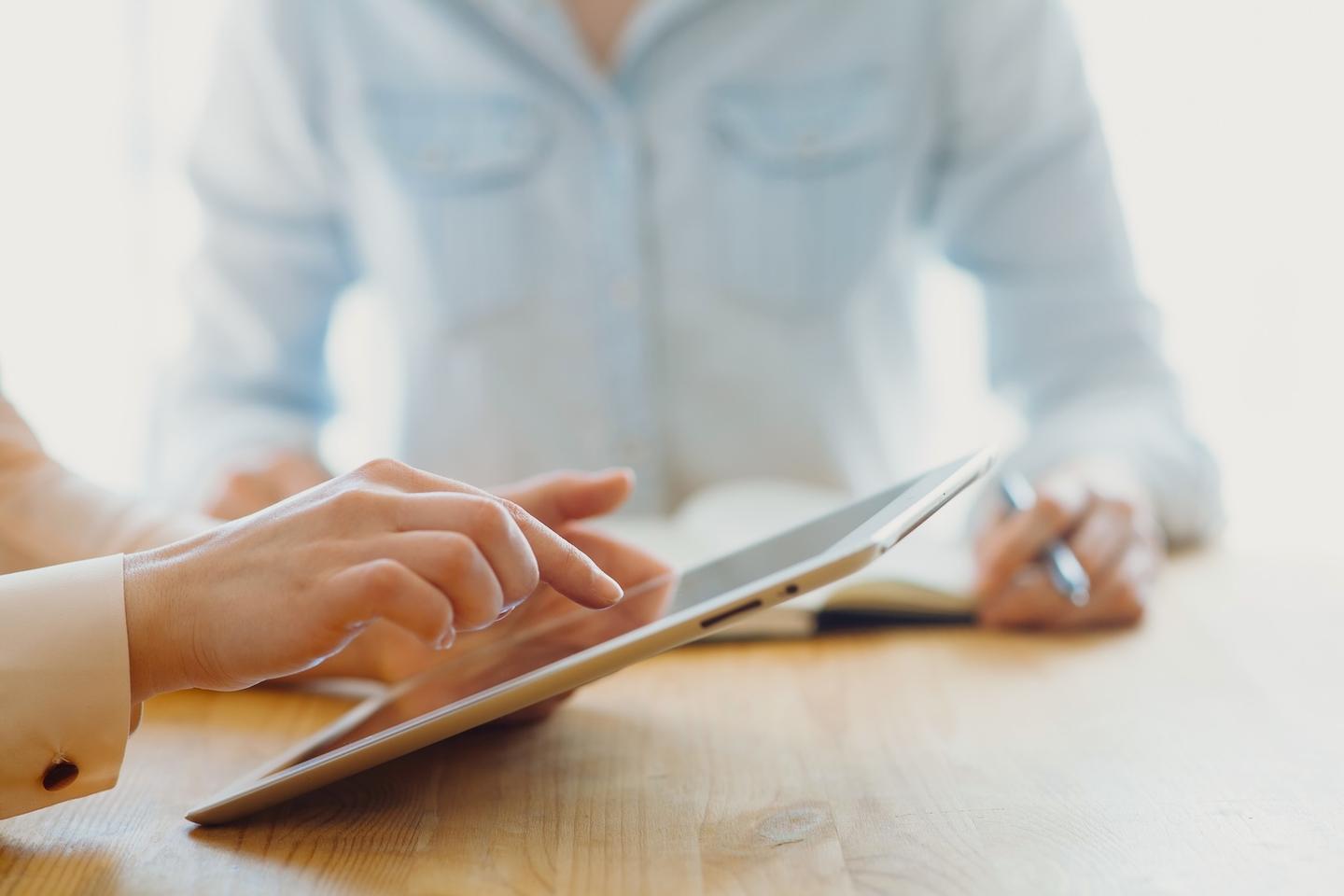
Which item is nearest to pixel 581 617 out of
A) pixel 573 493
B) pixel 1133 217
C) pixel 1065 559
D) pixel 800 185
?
pixel 573 493

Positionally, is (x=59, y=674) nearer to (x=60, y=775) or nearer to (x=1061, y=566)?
(x=60, y=775)

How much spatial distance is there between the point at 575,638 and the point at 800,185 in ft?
2.52

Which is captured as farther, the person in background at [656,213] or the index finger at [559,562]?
the person in background at [656,213]

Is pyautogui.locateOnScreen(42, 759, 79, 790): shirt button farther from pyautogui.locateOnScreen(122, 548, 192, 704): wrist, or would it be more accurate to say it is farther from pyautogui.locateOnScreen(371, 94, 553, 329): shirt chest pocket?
pyautogui.locateOnScreen(371, 94, 553, 329): shirt chest pocket

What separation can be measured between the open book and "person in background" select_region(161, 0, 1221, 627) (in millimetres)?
156

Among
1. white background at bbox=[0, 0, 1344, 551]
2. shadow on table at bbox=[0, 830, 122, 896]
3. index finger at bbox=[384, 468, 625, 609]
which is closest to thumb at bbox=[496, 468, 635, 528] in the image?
index finger at bbox=[384, 468, 625, 609]

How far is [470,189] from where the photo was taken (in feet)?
4.15

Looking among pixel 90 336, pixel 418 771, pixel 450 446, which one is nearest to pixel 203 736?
pixel 418 771

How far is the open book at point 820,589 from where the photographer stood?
856 millimetres

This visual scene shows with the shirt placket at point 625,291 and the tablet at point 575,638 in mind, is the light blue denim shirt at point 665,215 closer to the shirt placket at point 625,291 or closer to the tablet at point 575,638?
the shirt placket at point 625,291

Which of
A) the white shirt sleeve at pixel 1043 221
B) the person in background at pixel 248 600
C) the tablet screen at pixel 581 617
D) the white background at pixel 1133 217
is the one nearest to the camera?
the person in background at pixel 248 600

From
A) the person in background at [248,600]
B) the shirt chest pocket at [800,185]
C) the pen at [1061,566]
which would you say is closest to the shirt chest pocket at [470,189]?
the shirt chest pocket at [800,185]

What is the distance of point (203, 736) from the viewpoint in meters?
0.70

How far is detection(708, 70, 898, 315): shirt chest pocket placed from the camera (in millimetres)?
1268
